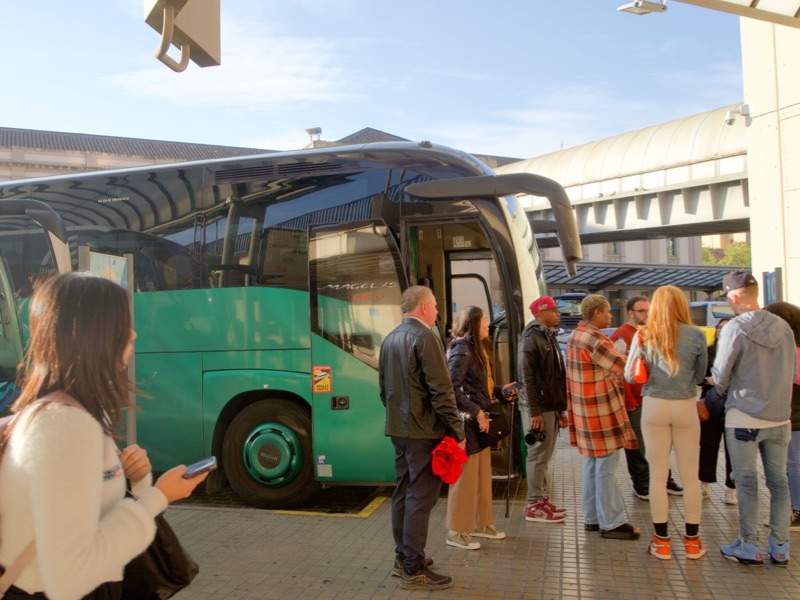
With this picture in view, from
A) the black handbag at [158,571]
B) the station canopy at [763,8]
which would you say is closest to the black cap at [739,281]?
the station canopy at [763,8]

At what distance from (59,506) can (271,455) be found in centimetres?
563

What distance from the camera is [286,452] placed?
720cm

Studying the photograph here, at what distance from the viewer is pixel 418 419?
488 cm

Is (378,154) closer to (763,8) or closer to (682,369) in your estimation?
(682,369)

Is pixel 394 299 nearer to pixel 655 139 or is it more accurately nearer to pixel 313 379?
pixel 313 379

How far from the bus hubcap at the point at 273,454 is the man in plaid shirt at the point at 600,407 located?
2701 millimetres

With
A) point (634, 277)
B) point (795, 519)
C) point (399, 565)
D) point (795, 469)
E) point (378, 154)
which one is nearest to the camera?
point (399, 565)

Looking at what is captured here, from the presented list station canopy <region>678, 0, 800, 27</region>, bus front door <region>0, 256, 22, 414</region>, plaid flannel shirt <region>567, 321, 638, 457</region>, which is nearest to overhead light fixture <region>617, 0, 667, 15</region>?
station canopy <region>678, 0, 800, 27</region>

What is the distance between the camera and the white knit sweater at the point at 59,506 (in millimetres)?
1730

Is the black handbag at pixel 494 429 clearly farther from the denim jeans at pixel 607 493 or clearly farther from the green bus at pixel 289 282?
the green bus at pixel 289 282

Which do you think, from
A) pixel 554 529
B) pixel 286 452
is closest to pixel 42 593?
pixel 554 529

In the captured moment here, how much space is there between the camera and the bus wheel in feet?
23.6

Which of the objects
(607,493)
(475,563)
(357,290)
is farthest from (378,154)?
(475,563)

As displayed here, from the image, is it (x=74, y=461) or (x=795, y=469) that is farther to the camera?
(x=795, y=469)
